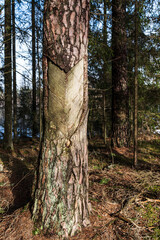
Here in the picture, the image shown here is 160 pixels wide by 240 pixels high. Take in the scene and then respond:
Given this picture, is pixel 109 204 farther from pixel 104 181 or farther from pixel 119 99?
pixel 119 99

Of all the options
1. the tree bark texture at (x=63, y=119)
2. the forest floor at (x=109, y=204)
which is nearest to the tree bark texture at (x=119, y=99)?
the forest floor at (x=109, y=204)

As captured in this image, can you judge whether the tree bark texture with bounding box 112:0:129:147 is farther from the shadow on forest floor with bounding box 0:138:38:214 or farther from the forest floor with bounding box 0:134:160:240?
the shadow on forest floor with bounding box 0:138:38:214

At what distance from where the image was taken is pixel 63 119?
210cm

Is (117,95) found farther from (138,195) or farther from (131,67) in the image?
(138,195)

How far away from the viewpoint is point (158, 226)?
2287 millimetres

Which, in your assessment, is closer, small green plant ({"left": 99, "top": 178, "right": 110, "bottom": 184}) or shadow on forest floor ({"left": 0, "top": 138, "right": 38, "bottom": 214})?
shadow on forest floor ({"left": 0, "top": 138, "right": 38, "bottom": 214})

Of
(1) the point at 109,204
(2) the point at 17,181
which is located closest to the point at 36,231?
(1) the point at 109,204

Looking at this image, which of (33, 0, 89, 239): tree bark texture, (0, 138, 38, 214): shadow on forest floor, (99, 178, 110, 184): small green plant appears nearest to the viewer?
(33, 0, 89, 239): tree bark texture

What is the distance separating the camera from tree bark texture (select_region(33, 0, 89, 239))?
2059 mm

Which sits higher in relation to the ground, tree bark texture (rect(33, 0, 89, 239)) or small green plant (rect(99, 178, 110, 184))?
tree bark texture (rect(33, 0, 89, 239))

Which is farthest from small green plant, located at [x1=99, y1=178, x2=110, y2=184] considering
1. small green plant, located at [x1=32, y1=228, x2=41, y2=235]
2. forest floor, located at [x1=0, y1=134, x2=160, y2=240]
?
small green plant, located at [x1=32, y1=228, x2=41, y2=235]

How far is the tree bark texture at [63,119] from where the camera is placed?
2.06 m

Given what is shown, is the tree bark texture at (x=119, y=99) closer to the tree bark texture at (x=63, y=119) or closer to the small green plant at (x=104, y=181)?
the small green plant at (x=104, y=181)

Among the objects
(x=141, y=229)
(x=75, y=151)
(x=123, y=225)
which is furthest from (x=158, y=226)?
(x=75, y=151)
